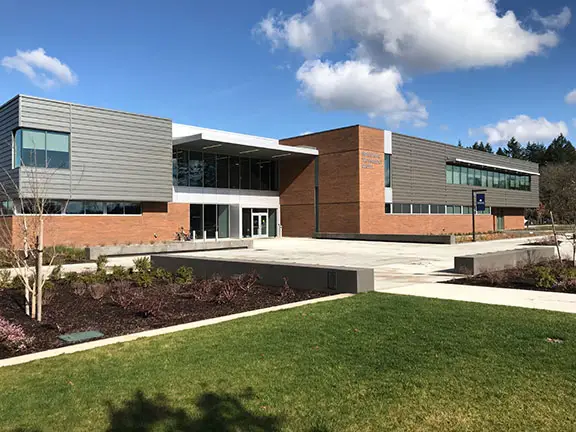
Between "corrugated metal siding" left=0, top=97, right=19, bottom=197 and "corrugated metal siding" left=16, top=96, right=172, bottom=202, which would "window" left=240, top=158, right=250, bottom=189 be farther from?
"corrugated metal siding" left=0, top=97, right=19, bottom=197

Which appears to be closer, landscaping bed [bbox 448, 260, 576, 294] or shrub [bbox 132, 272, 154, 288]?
landscaping bed [bbox 448, 260, 576, 294]

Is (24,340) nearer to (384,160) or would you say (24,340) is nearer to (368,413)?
(368,413)

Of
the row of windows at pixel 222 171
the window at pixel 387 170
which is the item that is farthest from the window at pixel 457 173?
the row of windows at pixel 222 171

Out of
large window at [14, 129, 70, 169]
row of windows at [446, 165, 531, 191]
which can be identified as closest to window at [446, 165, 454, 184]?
row of windows at [446, 165, 531, 191]

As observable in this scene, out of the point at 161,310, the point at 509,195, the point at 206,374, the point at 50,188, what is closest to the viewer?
the point at 206,374

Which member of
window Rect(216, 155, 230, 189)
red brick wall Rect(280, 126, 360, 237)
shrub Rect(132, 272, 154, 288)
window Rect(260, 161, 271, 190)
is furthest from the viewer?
window Rect(260, 161, 271, 190)

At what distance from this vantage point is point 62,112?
26.2m

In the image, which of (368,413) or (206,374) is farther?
(206,374)

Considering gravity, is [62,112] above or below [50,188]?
above

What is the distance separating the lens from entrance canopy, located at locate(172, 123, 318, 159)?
31656 mm

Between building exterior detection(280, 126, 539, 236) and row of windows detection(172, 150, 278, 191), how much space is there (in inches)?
64.9

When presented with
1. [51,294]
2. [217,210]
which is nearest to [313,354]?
[51,294]

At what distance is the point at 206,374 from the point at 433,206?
4152 cm

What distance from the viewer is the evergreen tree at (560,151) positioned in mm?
107188
